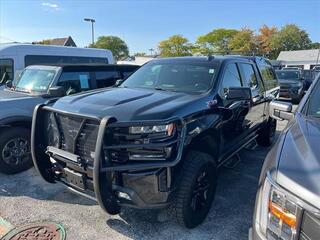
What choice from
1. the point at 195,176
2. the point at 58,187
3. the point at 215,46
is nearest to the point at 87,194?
the point at 195,176

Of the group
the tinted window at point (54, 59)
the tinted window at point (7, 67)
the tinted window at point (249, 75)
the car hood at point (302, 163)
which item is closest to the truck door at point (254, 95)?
the tinted window at point (249, 75)

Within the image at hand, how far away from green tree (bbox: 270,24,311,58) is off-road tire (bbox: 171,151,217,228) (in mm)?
75127

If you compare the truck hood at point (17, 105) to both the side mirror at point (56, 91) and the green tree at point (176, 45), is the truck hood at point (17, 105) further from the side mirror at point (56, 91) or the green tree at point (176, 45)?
the green tree at point (176, 45)

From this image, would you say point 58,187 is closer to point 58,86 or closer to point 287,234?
point 58,86

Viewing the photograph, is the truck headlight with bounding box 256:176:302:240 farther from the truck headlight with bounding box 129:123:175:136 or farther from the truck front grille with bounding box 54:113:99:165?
the truck front grille with bounding box 54:113:99:165

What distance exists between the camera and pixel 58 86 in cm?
544

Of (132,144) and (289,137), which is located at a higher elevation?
(289,137)

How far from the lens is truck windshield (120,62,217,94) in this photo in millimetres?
3951

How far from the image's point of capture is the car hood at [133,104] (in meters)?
2.94

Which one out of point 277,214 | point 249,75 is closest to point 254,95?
point 249,75

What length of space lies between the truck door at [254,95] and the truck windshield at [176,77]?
95 centimetres

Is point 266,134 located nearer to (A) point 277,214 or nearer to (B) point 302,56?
(A) point 277,214

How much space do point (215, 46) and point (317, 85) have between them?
78.8m

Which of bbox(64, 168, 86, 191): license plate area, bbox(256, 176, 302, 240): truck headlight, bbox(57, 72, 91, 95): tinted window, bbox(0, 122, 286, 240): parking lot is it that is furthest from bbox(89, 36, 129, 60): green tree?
bbox(256, 176, 302, 240): truck headlight
